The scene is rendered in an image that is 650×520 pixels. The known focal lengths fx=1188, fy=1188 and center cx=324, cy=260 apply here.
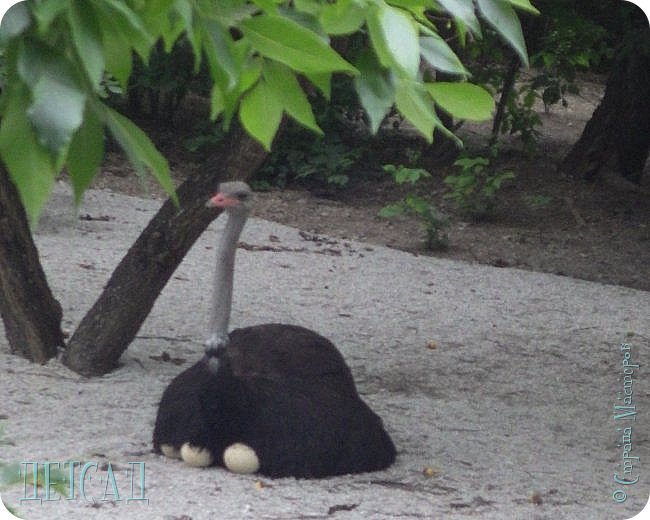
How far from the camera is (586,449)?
15.4 ft

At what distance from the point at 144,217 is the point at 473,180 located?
98.3 inches

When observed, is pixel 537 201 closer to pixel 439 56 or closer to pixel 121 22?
pixel 439 56

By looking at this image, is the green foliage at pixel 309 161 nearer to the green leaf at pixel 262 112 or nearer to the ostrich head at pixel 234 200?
the ostrich head at pixel 234 200

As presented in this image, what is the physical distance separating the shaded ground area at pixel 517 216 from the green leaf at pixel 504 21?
6762 mm

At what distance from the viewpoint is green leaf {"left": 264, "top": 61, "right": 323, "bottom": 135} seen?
1558mm

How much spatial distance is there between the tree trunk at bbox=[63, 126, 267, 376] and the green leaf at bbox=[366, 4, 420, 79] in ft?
11.2

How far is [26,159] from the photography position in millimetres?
1251

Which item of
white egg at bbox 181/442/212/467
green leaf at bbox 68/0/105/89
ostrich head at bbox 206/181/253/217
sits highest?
green leaf at bbox 68/0/105/89

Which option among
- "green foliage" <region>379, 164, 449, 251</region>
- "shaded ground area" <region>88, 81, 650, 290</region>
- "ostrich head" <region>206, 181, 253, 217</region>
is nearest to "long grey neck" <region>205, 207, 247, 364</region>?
"ostrich head" <region>206, 181, 253, 217</region>

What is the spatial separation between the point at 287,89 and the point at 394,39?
0.23 meters

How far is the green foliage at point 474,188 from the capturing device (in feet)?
29.2

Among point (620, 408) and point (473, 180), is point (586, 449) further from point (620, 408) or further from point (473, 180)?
point (473, 180)

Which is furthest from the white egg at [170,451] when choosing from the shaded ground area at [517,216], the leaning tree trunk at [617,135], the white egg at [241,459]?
the leaning tree trunk at [617,135]

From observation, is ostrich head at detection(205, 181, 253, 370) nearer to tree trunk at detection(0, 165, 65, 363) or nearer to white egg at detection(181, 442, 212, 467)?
white egg at detection(181, 442, 212, 467)
